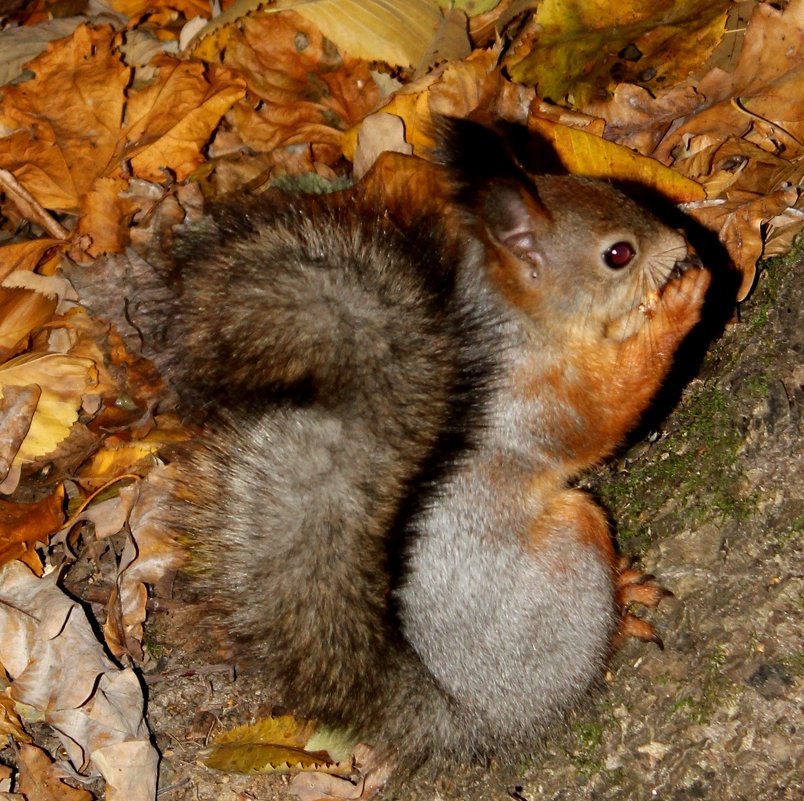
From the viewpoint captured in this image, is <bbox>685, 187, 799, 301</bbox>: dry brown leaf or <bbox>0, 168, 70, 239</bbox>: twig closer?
<bbox>685, 187, 799, 301</bbox>: dry brown leaf

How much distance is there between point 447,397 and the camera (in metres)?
1.93

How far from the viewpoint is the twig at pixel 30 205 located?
2.78 metres

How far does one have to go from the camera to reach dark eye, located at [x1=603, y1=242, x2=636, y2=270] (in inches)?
82.6

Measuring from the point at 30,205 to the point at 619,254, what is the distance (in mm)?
1660

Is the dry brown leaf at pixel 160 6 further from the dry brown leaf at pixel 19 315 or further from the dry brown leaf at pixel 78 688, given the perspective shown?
the dry brown leaf at pixel 78 688

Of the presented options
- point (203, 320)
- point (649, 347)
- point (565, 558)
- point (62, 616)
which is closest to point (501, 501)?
point (565, 558)

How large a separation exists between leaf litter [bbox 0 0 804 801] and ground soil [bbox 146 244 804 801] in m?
0.09

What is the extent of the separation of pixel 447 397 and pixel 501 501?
1.18ft

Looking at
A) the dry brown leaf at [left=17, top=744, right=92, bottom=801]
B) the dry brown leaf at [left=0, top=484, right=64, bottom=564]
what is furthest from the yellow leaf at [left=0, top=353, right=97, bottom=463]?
the dry brown leaf at [left=17, top=744, right=92, bottom=801]

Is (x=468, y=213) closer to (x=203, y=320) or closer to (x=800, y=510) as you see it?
(x=203, y=320)

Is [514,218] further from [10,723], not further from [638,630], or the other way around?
[10,723]

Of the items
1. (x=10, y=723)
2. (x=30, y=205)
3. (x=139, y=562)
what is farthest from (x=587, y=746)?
(x=30, y=205)

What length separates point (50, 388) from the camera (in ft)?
8.50

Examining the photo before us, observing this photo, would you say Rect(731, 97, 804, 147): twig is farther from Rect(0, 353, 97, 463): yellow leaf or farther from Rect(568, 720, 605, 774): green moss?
Rect(0, 353, 97, 463): yellow leaf
